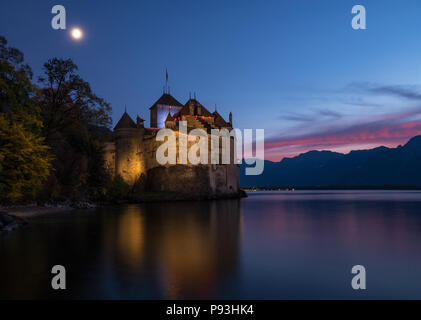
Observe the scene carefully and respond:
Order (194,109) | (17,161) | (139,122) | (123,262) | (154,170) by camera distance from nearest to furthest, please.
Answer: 1. (123,262)
2. (17,161)
3. (154,170)
4. (139,122)
5. (194,109)

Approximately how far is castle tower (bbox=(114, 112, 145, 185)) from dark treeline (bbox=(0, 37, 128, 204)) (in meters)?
12.2

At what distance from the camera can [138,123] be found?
2478 inches

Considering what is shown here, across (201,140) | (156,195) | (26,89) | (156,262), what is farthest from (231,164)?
(156,262)

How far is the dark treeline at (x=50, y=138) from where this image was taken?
16281mm

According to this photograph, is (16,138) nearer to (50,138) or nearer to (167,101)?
(50,138)

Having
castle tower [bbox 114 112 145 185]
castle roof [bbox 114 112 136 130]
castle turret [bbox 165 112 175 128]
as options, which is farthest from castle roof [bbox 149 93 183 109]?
castle tower [bbox 114 112 145 185]

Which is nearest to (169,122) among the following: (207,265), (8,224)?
(8,224)

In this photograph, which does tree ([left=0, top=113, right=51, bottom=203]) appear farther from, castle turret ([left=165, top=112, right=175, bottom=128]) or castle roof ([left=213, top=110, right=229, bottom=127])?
castle roof ([left=213, top=110, right=229, bottom=127])

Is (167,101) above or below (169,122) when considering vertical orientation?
above

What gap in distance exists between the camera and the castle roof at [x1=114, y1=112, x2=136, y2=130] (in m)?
61.0

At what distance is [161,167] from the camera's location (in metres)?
56.5

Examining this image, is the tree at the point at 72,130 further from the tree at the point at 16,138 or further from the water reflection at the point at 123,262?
the water reflection at the point at 123,262

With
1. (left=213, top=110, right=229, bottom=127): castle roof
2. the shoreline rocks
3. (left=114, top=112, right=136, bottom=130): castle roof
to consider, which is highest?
(left=213, top=110, right=229, bottom=127): castle roof

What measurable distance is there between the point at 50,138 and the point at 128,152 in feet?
98.6
